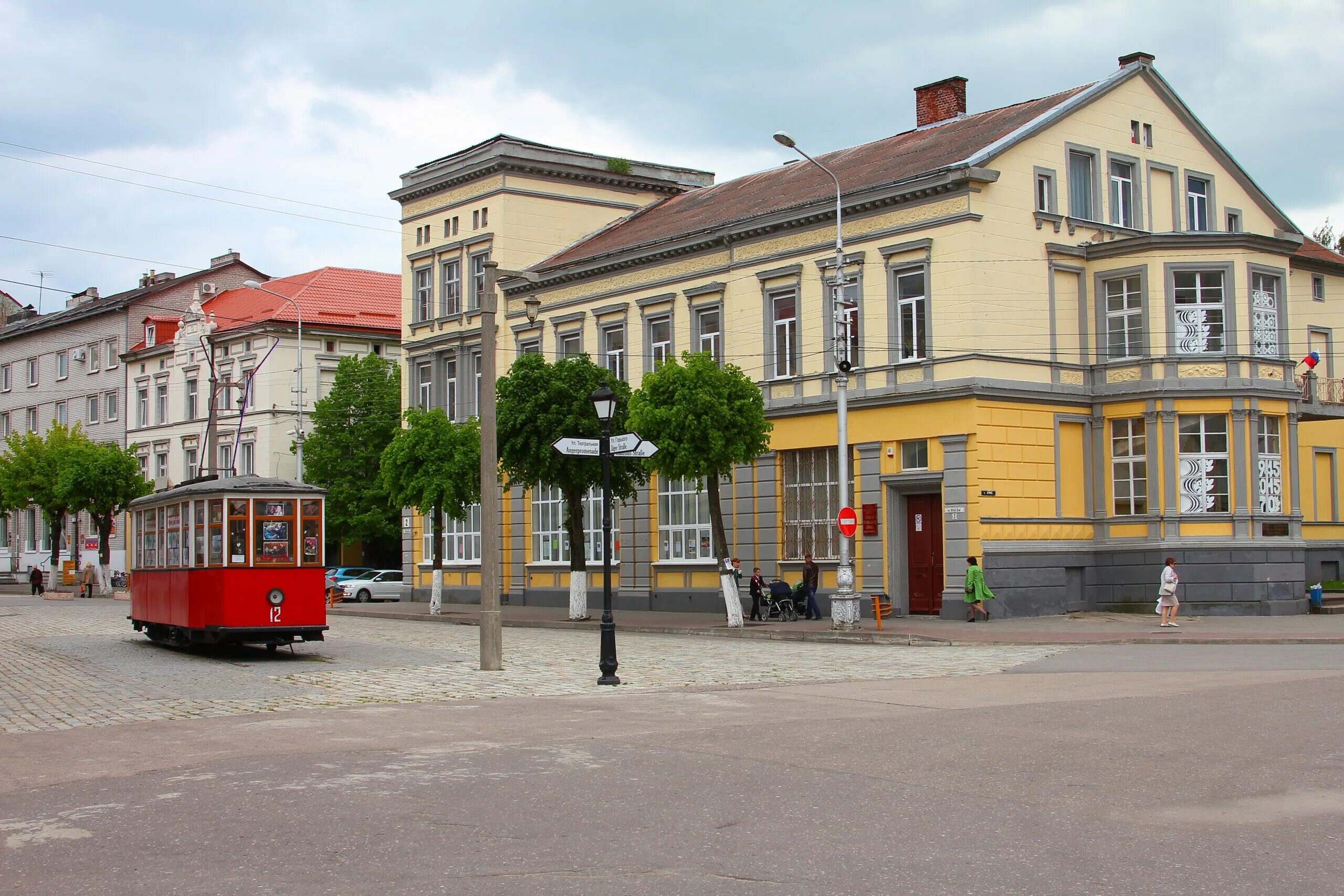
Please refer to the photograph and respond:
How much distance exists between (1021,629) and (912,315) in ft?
25.8

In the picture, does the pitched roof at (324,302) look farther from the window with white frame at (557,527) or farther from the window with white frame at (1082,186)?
the window with white frame at (1082,186)

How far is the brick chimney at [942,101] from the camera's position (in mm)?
39250

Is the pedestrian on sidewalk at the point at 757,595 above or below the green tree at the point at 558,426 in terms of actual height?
below

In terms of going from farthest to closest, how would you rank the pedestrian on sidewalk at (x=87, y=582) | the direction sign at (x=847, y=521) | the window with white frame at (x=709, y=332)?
the pedestrian on sidewalk at (x=87, y=582)
the window with white frame at (x=709, y=332)
the direction sign at (x=847, y=521)

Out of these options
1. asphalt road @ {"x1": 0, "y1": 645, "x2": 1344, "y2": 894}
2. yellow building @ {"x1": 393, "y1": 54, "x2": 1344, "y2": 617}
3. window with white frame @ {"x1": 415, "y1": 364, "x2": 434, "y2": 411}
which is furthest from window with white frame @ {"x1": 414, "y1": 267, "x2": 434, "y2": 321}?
asphalt road @ {"x1": 0, "y1": 645, "x2": 1344, "y2": 894}

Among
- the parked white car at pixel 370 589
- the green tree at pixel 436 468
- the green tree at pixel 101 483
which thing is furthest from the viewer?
the green tree at pixel 101 483

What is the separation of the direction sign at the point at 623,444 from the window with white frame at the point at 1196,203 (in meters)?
21.3

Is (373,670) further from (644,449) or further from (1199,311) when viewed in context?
(1199,311)

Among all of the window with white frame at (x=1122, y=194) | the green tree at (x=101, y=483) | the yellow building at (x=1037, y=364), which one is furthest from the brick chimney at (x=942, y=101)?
the green tree at (x=101, y=483)

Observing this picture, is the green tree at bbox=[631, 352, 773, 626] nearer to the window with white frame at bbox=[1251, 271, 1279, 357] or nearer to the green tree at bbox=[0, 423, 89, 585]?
the window with white frame at bbox=[1251, 271, 1279, 357]

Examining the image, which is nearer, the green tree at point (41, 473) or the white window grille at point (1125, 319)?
the white window grille at point (1125, 319)

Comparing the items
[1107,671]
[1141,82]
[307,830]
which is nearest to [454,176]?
[1141,82]

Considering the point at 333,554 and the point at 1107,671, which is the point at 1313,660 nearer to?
the point at 1107,671

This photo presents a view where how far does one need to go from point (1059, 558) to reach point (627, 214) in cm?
2161
